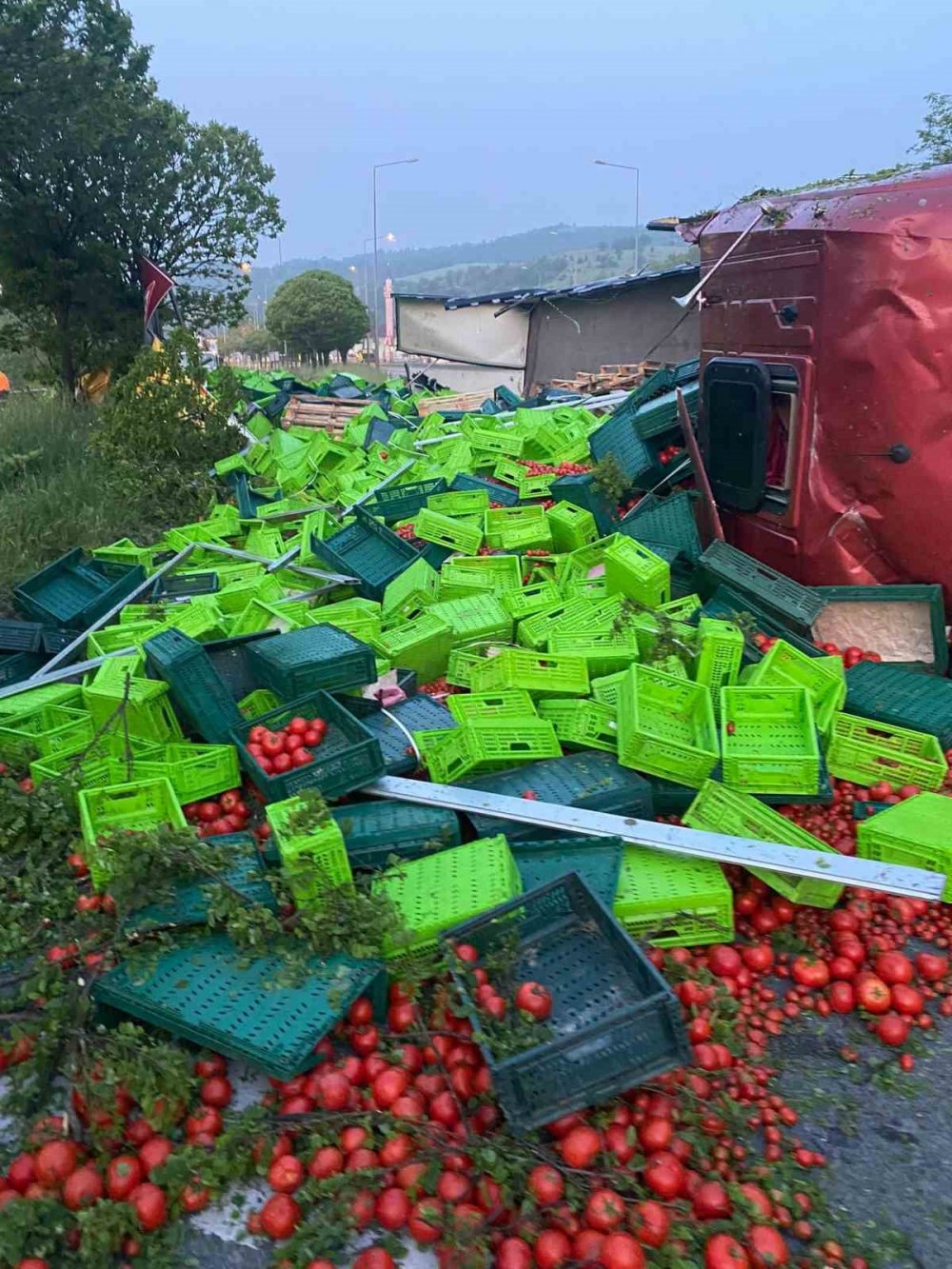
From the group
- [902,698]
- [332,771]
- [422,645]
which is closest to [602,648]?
[422,645]

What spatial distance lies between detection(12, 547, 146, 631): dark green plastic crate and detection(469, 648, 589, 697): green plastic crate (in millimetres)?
3299

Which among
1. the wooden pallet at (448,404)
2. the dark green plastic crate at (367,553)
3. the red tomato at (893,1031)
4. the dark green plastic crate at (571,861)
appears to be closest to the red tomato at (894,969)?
the red tomato at (893,1031)

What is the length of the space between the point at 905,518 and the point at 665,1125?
12.6 ft

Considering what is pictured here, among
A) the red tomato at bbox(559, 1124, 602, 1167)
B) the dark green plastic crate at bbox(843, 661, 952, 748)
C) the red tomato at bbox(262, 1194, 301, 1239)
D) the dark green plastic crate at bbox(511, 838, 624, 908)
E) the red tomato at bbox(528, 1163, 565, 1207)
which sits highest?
the dark green plastic crate at bbox(843, 661, 952, 748)

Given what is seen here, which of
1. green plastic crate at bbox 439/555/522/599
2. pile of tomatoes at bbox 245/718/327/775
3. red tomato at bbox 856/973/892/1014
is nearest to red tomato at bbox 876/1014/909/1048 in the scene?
red tomato at bbox 856/973/892/1014

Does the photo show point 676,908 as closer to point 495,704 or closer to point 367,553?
point 495,704

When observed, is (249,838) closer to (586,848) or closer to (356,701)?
(356,701)

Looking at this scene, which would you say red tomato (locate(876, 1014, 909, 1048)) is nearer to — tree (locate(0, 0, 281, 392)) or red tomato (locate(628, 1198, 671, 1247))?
red tomato (locate(628, 1198, 671, 1247))

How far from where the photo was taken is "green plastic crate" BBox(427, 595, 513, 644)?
538cm

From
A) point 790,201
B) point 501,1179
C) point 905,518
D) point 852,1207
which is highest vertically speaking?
point 790,201

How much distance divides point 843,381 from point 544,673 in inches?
94.6

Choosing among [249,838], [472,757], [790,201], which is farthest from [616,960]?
[790,201]

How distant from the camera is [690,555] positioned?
245 inches

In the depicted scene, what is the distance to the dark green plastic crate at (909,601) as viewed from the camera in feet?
17.1
